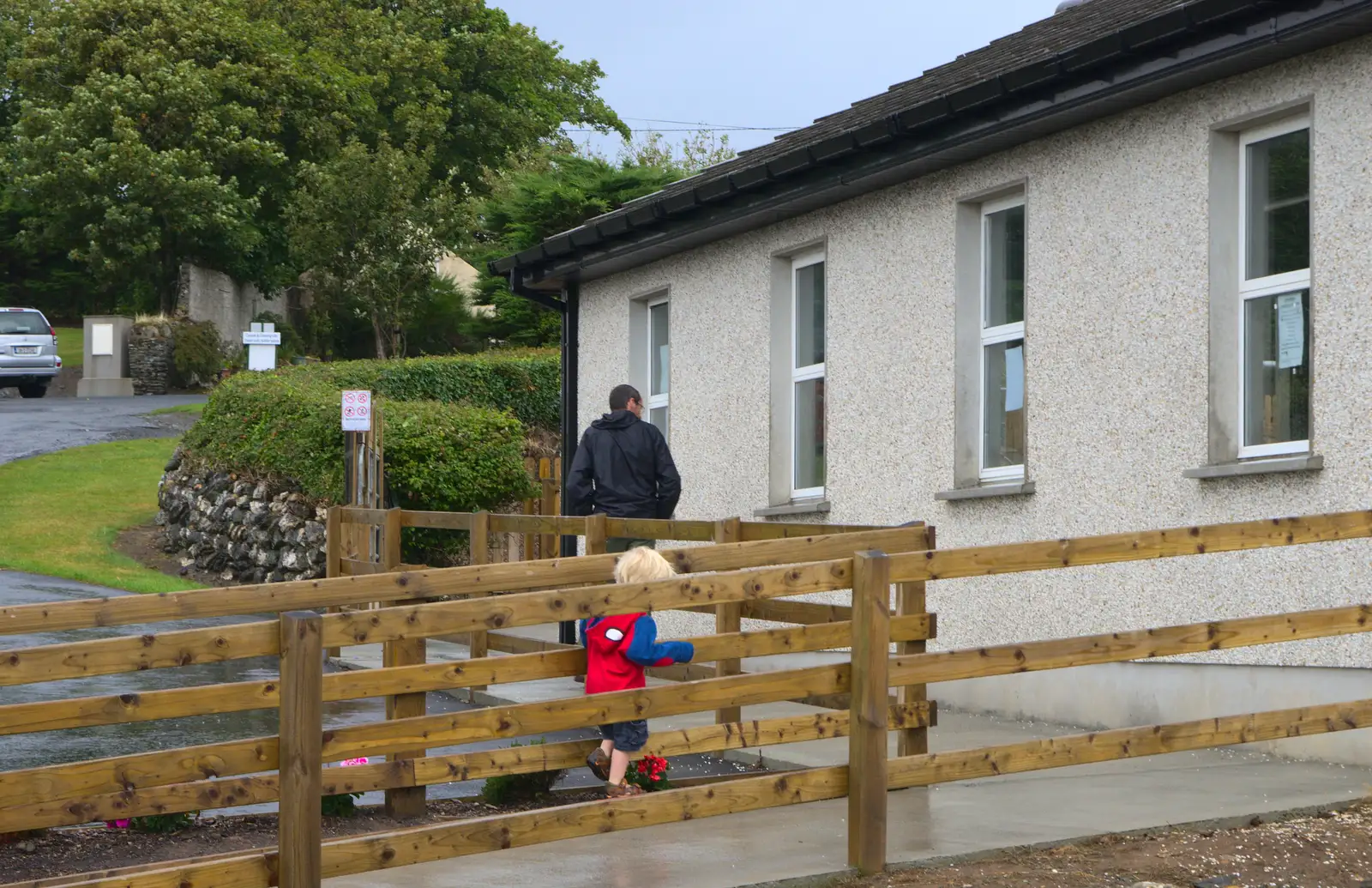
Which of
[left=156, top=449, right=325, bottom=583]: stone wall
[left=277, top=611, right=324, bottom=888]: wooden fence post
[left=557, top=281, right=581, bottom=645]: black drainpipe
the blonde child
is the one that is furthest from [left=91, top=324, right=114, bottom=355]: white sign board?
[left=277, top=611, right=324, bottom=888]: wooden fence post

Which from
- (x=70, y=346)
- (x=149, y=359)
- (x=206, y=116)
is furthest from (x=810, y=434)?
(x=70, y=346)

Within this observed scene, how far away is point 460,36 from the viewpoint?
1972 inches

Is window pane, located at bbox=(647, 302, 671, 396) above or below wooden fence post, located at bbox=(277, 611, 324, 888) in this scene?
above

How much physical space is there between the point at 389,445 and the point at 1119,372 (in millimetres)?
11802

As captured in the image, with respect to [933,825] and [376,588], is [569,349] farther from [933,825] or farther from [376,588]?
[376,588]

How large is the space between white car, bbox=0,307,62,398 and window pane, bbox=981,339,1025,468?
31274 mm

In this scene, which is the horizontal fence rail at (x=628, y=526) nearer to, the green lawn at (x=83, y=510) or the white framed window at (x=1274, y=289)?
the white framed window at (x=1274, y=289)

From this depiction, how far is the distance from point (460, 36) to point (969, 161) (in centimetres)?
4204

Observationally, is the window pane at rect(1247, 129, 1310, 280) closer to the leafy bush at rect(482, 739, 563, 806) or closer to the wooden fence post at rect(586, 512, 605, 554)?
the wooden fence post at rect(586, 512, 605, 554)

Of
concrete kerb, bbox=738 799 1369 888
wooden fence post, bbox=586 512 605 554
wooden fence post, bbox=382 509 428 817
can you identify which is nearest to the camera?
concrete kerb, bbox=738 799 1369 888

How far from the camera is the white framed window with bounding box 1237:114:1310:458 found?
8.05 metres

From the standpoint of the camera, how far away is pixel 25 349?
3706cm

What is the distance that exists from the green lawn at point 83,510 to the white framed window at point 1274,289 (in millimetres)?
12520

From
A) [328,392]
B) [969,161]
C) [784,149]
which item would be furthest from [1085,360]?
[328,392]
